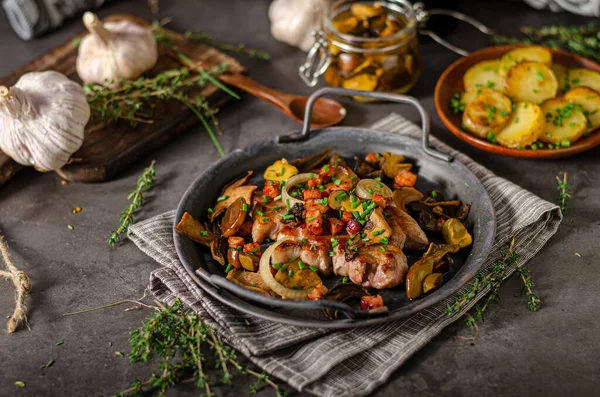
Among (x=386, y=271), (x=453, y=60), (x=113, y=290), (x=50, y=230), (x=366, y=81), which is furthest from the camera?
(x=453, y=60)

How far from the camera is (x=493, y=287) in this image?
2.24m

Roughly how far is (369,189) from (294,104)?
3.32ft

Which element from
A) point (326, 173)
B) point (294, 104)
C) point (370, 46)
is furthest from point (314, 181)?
point (370, 46)

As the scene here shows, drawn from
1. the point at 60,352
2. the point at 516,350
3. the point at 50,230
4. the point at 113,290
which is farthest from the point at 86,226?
the point at 516,350

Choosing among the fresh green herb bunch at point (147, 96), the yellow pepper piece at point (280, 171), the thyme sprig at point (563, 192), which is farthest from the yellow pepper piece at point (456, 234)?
the fresh green herb bunch at point (147, 96)

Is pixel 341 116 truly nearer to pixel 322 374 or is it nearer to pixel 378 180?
pixel 378 180

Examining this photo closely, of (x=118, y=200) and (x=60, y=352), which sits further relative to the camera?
(x=118, y=200)

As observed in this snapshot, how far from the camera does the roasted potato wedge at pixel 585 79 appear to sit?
306 cm

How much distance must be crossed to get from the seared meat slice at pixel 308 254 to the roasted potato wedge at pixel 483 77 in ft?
4.66

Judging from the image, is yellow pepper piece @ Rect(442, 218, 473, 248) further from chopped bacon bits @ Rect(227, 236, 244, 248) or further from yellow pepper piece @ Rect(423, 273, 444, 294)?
chopped bacon bits @ Rect(227, 236, 244, 248)

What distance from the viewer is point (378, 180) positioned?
2.52 metres

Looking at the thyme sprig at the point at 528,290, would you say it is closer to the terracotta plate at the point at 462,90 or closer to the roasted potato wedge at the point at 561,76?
the terracotta plate at the point at 462,90

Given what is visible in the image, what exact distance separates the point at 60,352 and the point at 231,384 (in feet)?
2.20

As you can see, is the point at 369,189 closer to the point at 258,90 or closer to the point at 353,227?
the point at 353,227
